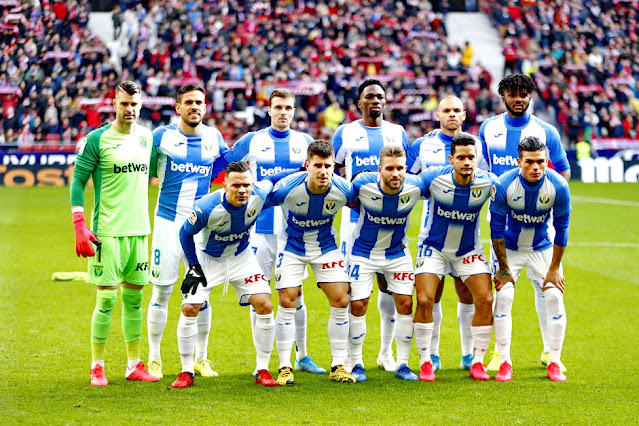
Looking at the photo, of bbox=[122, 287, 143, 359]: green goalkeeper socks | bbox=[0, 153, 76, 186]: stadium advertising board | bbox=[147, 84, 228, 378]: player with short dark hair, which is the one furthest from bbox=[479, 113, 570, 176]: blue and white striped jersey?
bbox=[0, 153, 76, 186]: stadium advertising board

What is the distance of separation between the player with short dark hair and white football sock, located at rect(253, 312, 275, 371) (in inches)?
22.9

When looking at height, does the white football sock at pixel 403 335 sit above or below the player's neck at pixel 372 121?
below

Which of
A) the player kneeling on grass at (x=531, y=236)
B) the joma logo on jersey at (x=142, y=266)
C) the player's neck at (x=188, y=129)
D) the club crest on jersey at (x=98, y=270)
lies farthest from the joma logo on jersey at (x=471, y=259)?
the club crest on jersey at (x=98, y=270)

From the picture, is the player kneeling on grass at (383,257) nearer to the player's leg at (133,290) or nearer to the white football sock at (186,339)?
the white football sock at (186,339)

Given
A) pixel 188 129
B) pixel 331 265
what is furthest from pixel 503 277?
pixel 188 129

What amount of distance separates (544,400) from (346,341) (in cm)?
173

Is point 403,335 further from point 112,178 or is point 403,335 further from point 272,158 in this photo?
point 112,178

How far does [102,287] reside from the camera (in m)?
7.56

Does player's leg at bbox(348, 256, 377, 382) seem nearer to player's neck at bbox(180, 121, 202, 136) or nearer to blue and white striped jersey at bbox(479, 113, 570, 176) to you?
blue and white striped jersey at bbox(479, 113, 570, 176)

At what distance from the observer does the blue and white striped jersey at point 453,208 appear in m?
7.77

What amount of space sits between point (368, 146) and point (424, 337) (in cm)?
197

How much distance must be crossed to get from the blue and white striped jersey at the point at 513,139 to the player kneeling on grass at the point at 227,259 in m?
2.18

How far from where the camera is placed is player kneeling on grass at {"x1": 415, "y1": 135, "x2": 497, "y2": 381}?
778 cm

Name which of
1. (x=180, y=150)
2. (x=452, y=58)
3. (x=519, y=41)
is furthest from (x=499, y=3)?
(x=180, y=150)
